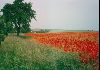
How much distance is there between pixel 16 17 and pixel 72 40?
1.11m

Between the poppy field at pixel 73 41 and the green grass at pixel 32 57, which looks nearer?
the green grass at pixel 32 57

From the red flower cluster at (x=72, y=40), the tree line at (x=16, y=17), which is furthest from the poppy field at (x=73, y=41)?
the tree line at (x=16, y=17)

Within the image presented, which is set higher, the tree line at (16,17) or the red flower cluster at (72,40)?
the tree line at (16,17)

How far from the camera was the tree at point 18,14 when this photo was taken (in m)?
4.08

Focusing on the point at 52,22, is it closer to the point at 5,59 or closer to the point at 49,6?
the point at 49,6

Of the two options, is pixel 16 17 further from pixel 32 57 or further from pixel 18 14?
pixel 32 57

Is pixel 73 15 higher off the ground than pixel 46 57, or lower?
higher

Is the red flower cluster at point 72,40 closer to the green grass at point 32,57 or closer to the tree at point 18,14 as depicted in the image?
the green grass at point 32,57

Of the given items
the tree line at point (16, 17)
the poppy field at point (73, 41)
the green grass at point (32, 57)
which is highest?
the tree line at point (16, 17)

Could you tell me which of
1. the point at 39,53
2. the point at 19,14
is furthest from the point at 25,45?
the point at 19,14

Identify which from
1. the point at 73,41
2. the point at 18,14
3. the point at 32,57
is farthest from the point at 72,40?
the point at 18,14

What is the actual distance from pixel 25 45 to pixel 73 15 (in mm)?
1041

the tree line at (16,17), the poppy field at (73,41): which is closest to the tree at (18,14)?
the tree line at (16,17)

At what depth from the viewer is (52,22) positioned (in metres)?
4.16
